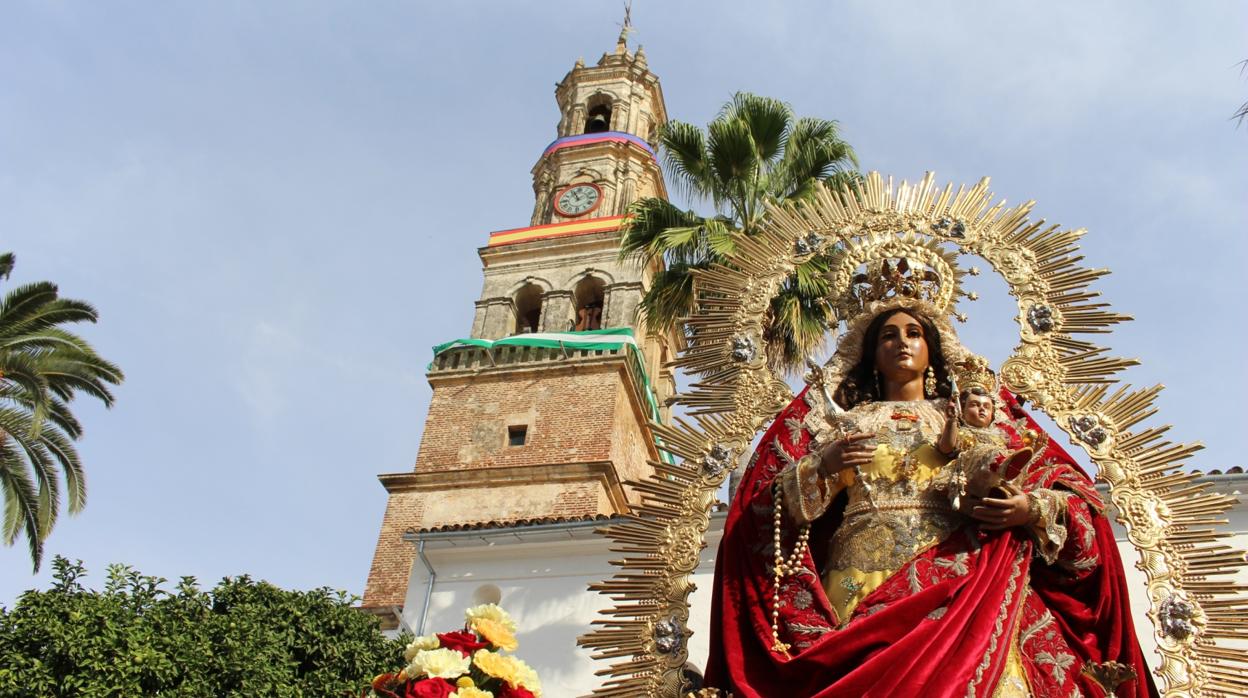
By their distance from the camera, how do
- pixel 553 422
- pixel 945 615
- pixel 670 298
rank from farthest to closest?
pixel 553 422, pixel 670 298, pixel 945 615

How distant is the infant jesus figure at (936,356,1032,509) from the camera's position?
5.15 meters

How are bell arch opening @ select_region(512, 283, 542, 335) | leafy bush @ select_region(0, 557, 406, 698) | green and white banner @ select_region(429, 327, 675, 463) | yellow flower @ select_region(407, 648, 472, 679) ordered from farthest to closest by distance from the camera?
bell arch opening @ select_region(512, 283, 542, 335) < green and white banner @ select_region(429, 327, 675, 463) < leafy bush @ select_region(0, 557, 406, 698) < yellow flower @ select_region(407, 648, 472, 679)

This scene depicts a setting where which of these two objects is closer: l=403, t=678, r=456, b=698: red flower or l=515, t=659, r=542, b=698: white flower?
l=403, t=678, r=456, b=698: red flower

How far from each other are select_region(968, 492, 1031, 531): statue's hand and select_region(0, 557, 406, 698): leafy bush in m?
7.62

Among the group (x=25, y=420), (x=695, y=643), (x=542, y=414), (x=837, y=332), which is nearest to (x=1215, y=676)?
(x=837, y=332)

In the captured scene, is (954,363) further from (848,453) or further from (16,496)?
(16,496)

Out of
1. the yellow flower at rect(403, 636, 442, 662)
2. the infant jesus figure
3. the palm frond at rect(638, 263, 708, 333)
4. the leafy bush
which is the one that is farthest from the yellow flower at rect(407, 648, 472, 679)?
the palm frond at rect(638, 263, 708, 333)

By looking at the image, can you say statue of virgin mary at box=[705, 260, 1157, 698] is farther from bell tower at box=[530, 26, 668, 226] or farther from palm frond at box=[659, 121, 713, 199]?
bell tower at box=[530, 26, 668, 226]

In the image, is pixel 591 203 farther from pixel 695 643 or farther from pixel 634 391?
pixel 695 643

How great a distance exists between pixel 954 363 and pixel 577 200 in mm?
26544

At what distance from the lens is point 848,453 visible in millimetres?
5469

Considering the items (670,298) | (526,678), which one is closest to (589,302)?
(670,298)

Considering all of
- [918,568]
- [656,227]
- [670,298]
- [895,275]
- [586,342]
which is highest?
[586,342]

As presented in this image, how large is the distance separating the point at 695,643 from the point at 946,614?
9911 mm
